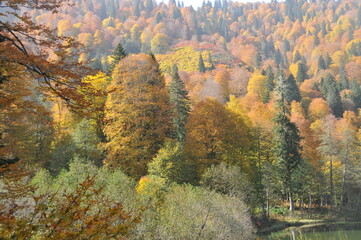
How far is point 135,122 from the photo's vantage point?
25266mm

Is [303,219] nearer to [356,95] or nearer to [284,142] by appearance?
[284,142]

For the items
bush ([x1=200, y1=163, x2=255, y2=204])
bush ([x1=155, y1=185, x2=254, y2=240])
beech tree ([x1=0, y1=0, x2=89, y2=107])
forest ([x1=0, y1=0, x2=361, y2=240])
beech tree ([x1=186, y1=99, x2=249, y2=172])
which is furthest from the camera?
beech tree ([x1=186, y1=99, x2=249, y2=172])

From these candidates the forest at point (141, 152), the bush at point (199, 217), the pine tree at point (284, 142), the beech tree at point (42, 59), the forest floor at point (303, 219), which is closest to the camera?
the beech tree at point (42, 59)

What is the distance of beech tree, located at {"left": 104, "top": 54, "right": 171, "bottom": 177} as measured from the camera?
81.8ft

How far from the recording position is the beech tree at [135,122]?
24922 mm

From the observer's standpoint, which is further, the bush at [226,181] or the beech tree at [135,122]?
the beech tree at [135,122]

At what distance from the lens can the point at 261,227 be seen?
3002cm

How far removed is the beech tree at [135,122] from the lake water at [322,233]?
12.7 metres

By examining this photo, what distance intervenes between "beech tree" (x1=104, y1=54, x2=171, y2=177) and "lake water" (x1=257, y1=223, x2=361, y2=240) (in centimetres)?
1269

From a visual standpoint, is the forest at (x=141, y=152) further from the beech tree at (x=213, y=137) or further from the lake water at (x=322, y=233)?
the lake water at (x=322, y=233)

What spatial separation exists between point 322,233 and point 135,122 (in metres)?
21.6

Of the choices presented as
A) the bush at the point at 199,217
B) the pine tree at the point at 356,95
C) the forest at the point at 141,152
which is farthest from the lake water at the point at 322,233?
the pine tree at the point at 356,95

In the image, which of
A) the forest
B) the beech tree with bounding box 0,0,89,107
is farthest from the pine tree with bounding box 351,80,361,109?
the beech tree with bounding box 0,0,89,107

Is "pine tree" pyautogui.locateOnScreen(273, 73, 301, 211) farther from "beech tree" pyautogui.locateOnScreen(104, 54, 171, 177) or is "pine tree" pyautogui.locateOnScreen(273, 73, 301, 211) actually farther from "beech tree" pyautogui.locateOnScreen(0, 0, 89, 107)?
"beech tree" pyautogui.locateOnScreen(0, 0, 89, 107)
